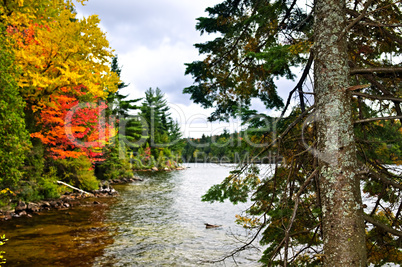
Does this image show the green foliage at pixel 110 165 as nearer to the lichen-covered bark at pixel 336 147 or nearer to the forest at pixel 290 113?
the forest at pixel 290 113

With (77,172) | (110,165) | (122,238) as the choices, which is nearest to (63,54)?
(122,238)

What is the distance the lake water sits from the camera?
24.2 ft

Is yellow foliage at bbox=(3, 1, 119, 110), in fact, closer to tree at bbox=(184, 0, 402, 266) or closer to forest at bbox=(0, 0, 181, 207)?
forest at bbox=(0, 0, 181, 207)

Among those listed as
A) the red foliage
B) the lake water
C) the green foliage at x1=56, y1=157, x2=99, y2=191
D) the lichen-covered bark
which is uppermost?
the red foliage

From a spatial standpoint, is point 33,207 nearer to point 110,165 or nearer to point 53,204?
point 53,204

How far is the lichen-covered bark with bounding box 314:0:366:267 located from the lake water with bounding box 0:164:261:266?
9.27 ft

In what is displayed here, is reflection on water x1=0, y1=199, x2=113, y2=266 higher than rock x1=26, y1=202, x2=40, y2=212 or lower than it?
lower

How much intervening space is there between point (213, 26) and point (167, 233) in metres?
7.71

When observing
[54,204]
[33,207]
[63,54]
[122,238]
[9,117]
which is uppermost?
[63,54]

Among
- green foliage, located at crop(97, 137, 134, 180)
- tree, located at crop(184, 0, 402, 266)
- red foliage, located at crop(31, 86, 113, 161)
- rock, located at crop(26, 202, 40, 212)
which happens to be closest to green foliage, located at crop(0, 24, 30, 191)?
red foliage, located at crop(31, 86, 113, 161)

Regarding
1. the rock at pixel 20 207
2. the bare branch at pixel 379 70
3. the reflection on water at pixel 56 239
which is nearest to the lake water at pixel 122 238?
the reflection on water at pixel 56 239

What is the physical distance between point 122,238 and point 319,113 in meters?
8.57

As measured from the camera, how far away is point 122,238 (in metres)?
9.24

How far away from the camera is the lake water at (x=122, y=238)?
7.36 m
